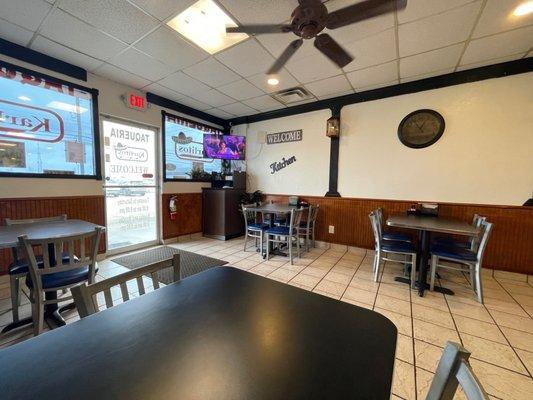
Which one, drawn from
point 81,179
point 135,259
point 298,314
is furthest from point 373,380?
point 81,179

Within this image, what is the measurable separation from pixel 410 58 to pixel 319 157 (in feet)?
6.92

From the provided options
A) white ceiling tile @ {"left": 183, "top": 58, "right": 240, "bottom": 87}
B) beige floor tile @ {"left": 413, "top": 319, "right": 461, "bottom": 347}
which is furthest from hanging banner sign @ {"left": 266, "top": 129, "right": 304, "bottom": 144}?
beige floor tile @ {"left": 413, "top": 319, "right": 461, "bottom": 347}

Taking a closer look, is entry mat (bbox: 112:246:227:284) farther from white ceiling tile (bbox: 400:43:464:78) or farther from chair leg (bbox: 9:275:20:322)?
white ceiling tile (bbox: 400:43:464:78)

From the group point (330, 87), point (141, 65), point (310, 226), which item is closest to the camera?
point (141, 65)

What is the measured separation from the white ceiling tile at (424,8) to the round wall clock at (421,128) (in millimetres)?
1738

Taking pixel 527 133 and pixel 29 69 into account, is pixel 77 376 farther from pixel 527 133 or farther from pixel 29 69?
pixel 527 133

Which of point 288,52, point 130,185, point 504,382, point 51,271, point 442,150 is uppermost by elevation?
point 288,52

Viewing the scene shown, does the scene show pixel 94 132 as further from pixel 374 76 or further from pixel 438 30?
pixel 438 30

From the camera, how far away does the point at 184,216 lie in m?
4.98

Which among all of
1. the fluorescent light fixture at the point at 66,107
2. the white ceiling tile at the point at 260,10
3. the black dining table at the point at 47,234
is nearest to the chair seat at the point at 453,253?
the white ceiling tile at the point at 260,10

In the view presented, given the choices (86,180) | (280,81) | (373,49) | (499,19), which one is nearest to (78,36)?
(86,180)

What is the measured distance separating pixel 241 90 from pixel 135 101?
72.7 inches

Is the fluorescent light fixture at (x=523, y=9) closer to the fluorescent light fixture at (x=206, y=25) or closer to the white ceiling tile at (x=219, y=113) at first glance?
the fluorescent light fixture at (x=206, y=25)

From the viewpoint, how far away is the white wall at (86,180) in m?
2.86
